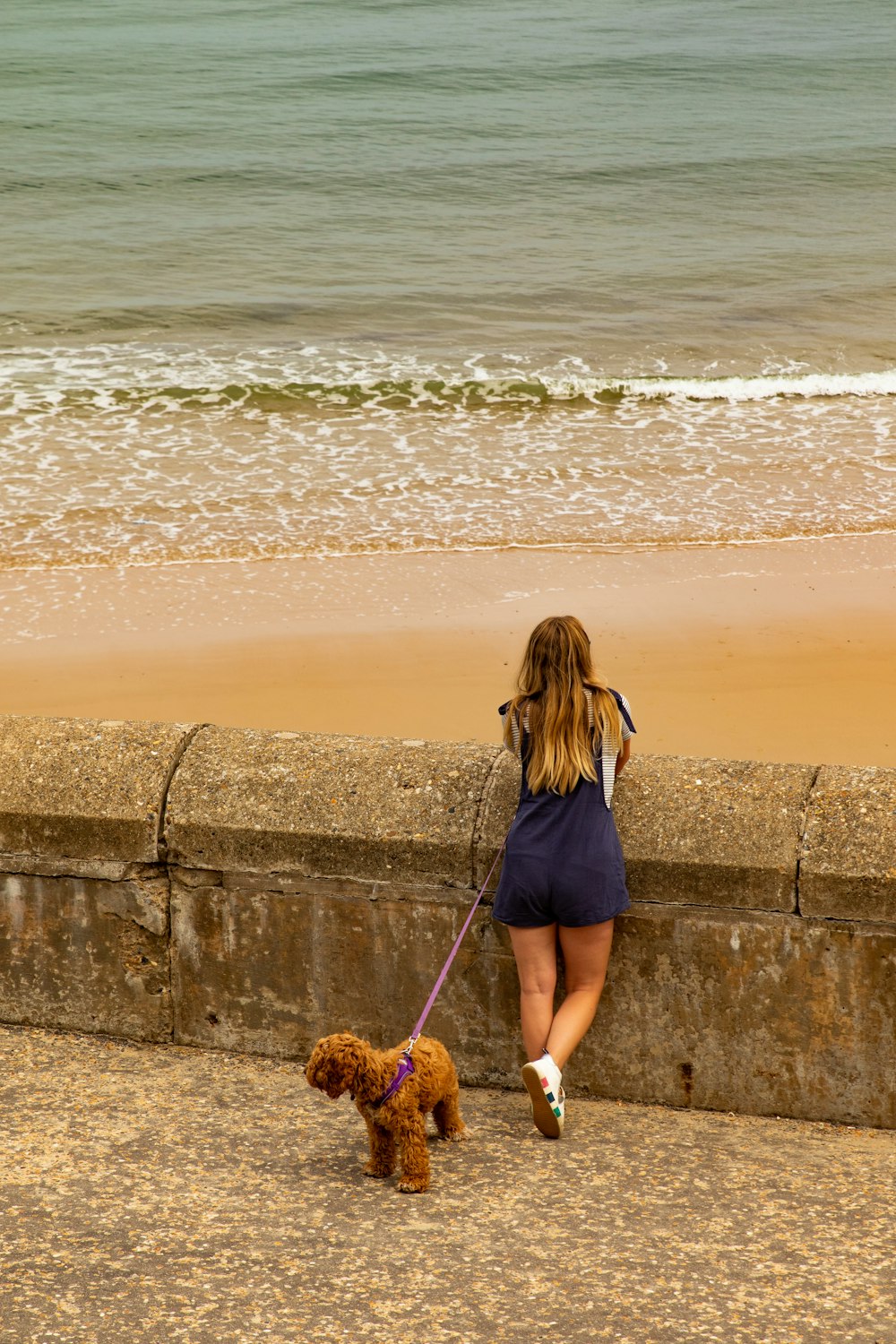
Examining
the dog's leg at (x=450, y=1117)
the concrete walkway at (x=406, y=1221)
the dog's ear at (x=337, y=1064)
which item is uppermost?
the dog's ear at (x=337, y=1064)

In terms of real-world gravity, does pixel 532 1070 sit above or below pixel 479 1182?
above

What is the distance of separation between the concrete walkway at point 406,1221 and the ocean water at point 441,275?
7.06 m

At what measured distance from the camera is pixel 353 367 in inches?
635

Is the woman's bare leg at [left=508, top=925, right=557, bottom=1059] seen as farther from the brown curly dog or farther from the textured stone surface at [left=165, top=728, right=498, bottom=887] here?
the brown curly dog

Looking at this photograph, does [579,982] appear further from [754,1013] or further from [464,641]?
[464,641]

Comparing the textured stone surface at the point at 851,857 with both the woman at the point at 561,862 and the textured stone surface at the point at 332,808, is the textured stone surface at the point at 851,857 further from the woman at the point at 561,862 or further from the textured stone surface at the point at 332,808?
the textured stone surface at the point at 332,808

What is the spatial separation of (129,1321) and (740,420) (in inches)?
494

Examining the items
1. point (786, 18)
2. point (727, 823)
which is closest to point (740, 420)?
point (727, 823)

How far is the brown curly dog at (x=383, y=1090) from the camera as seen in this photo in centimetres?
296

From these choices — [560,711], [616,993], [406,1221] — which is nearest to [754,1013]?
[616,993]

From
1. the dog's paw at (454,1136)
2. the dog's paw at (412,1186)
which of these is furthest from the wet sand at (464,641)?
the dog's paw at (412,1186)

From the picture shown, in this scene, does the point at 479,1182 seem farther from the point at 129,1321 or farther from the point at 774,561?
the point at 774,561

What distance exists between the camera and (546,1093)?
3164 mm

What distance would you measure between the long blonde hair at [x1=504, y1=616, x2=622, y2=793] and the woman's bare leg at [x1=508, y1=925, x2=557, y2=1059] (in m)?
0.36
